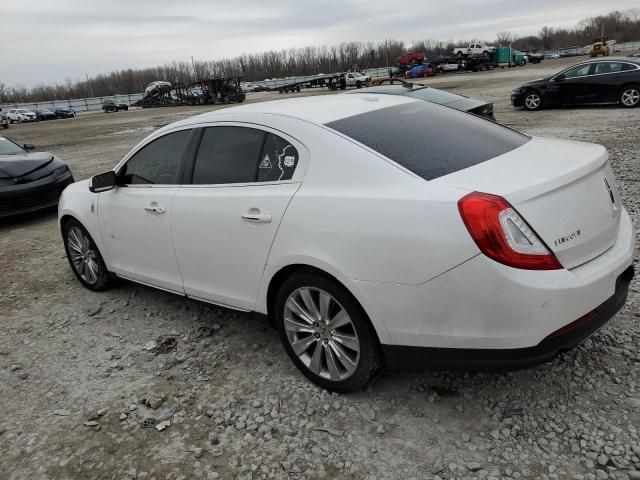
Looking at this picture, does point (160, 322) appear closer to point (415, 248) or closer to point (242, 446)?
point (242, 446)

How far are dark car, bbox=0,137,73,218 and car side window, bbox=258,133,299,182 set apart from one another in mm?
6296

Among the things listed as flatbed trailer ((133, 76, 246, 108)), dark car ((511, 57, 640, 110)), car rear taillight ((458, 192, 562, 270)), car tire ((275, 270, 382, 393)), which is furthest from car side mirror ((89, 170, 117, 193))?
flatbed trailer ((133, 76, 246, 108))

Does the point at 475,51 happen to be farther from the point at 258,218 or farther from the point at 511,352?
the point at 511,352

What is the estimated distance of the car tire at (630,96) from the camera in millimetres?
14602

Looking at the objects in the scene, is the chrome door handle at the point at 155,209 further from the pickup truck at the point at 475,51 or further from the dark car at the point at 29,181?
the pickup truck at the point at 475,51

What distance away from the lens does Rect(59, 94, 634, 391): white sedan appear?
7.59 ft

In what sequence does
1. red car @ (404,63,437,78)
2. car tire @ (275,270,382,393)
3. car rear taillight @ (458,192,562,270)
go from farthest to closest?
red car @ (404,63,437,78)
car tire @ (275,270,382,393)
car rear taillight @ (458,192,562,270)

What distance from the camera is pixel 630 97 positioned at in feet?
48.4

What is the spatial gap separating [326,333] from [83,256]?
10.1ft

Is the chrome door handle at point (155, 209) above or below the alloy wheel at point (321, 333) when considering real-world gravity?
above

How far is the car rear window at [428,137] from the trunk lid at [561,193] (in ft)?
0.41

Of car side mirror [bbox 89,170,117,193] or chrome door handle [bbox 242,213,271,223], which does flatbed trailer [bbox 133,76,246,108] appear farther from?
chrome door handle [bbox 242,213,271,223]

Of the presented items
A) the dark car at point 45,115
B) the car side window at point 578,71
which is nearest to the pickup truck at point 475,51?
the car side window at point 578,71

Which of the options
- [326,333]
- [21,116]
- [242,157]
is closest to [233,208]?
[242,157]
